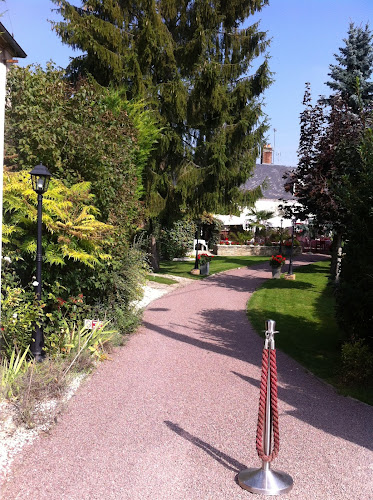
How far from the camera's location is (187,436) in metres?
5.59

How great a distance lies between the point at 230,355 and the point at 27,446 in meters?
4.86

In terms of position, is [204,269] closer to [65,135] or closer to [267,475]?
[65,135]

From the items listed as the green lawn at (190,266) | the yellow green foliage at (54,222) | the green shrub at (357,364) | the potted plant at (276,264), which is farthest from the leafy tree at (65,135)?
the potted plant at (276,264)

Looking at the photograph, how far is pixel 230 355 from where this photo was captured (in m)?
9.41

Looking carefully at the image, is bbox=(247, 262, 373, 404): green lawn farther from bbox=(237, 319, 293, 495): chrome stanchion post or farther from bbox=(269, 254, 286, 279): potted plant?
bbox=(237, 319, 293, 495): chrome stanchion post

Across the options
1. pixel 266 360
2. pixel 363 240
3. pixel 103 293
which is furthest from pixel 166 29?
pixel 266 360

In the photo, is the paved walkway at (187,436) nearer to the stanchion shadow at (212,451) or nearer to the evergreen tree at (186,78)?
the stanchion shadow at (212,451)

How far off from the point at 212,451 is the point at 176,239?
22589 mm

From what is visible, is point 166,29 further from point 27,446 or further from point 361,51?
point 27,446

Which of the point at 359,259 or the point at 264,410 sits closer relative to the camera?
the point at 264,410

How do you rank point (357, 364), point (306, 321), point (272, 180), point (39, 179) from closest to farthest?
1. point (357, 364)
2. point (39, 179)
3. point (306, 321)
4. point (272, 180)

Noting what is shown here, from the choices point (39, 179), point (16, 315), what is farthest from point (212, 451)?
point (39, 179)

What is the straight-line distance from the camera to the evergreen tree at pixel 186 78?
19172 mm

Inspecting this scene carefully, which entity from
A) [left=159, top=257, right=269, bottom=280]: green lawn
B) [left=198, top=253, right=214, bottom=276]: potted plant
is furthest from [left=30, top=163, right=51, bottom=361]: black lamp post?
[left=198, top=253, right=214, bottom=276]: potted plant
